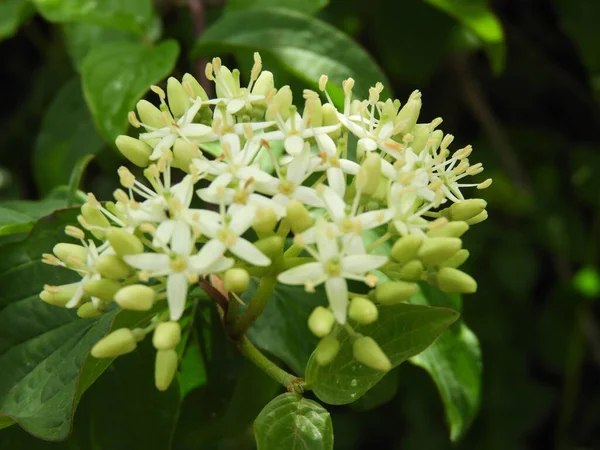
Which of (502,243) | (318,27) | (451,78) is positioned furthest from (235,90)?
(451,78)

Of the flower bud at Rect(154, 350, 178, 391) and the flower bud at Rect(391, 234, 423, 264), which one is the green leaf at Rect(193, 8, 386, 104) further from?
the flower bud at Rect(154, 350, 178, 391)

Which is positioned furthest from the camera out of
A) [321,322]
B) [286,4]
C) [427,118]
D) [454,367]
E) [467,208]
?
[427,118]

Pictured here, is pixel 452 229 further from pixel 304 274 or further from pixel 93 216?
pixel 93 216

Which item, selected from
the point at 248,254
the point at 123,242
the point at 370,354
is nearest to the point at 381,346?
the point at 370,354

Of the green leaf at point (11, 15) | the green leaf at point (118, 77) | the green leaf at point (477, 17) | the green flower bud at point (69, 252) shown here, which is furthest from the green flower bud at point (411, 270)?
the green leaf at point (11, 15)

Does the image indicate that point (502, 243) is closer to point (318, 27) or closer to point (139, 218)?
point (318, 27)

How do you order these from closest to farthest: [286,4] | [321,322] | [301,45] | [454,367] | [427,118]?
[321,322] → [454,367] → [301,45] → [286,4] → [427,118]
